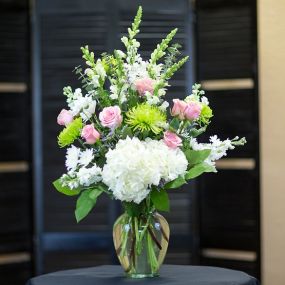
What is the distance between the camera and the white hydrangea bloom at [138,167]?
2004 mm

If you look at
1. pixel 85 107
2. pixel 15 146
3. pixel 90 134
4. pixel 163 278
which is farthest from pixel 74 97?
pixel 15 146

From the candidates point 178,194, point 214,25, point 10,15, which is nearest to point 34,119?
point 10,15

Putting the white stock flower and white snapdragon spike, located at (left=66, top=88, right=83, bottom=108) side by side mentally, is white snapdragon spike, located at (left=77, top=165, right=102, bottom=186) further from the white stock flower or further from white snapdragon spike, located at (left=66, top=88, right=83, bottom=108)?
white snapdragon spike, located at (left=66, top=88, right=83, bottom=108)

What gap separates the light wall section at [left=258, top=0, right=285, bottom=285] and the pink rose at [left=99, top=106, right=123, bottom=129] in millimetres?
1908

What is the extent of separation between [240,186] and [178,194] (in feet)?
1.19

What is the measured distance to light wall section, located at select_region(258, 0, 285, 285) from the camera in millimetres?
3803

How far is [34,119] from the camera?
3928mm

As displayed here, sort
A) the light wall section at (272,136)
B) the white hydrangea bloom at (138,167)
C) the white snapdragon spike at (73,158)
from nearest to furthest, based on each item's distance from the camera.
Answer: the white hydrangea bloom at (138,167), the white snapdragon spike at (73,158), the light wall section at (272,136)

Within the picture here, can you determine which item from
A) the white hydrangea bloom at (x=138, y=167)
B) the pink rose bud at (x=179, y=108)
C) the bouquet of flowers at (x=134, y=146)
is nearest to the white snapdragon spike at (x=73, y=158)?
the bouquet of flowers at (x=134, y=146)

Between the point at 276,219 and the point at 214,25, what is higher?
the point at 214,25

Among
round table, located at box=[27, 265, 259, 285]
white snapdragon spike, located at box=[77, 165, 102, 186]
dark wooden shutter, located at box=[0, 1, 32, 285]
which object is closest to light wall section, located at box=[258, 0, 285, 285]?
dark wooden shutter, located at box=[0, 1, 32, 285]

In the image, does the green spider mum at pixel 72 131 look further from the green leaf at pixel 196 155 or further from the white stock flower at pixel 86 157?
the green leaf at pixel 196 155

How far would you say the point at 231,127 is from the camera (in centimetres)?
384

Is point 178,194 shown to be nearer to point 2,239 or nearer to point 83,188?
point 2,239
